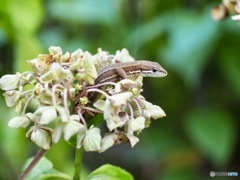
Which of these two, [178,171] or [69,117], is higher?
[69,117]

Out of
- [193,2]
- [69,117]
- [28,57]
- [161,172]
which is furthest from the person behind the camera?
[161,172]

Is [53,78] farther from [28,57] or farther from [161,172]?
[161,172]

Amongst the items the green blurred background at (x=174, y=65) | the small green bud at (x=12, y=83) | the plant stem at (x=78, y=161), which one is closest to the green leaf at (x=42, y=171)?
the plant stem at (x=78, y=161)

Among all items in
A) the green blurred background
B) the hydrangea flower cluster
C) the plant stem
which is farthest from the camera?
the green blurred background

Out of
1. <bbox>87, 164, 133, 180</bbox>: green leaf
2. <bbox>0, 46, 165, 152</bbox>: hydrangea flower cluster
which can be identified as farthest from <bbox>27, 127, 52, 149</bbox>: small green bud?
<bbox>87, 164, 133, 180</bbox>: green leaf

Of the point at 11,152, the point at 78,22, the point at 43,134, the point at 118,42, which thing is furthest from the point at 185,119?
the point at 43,134

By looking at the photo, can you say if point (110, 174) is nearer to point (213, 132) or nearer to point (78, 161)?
point (78, 161)

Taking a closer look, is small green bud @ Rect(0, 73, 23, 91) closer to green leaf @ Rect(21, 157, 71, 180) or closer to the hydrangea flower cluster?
the hydrangea flower cluster
